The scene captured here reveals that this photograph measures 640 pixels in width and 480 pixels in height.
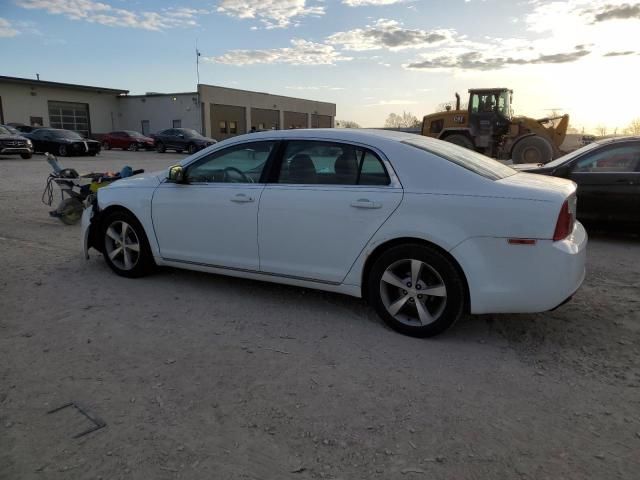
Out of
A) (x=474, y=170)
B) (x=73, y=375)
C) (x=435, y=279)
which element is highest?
(x=474, y=170)

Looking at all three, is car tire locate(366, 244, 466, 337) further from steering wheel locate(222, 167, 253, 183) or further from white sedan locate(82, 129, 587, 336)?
steering wheel locate(222, 167, 253, 183)

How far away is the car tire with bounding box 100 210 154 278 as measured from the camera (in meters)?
5.05

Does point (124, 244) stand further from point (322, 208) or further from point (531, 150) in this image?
point (531, 150)

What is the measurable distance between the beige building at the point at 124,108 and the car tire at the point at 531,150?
90.0 ft

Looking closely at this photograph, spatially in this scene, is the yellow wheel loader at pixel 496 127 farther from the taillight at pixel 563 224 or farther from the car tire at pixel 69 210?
the taillight at pixel 563 224

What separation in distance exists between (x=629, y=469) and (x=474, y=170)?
2156mm

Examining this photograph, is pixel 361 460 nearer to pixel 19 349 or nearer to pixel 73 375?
pixel 73 375

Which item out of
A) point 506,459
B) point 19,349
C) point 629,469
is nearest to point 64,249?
point 19,349

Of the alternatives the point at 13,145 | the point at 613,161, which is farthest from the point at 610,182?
the point at 13,145

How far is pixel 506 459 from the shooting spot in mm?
2395

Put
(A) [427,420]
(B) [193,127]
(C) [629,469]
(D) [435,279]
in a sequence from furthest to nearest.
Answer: (B) [193,127]
(D) [435,279]
(A) [427,420]
(C) [629,469]

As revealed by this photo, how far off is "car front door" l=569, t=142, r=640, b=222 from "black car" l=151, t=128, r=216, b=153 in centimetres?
2653

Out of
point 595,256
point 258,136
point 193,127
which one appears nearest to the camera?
point 258,136

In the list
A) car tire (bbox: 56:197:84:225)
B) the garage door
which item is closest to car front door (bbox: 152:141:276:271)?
car tire (bbox: 56:197:84:225)
